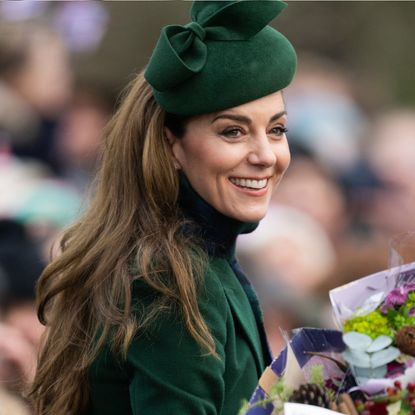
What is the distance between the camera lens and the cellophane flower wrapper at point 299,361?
7.41 ft

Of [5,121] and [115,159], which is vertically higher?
[115,159]

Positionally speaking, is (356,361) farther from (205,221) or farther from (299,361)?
(205,221)

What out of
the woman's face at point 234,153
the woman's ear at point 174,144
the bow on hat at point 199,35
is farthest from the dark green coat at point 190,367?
the bow on hat at point 199,35

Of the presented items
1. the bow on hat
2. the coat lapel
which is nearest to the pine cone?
the coat lapel

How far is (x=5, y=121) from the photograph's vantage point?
5047mm

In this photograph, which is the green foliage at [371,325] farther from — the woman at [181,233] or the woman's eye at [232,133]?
the woman's eye at [232,133]

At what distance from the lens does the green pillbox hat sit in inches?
106

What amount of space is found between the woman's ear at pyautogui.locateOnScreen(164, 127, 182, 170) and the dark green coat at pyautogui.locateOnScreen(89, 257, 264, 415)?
0.28 m

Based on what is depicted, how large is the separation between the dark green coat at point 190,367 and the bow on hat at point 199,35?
51cm

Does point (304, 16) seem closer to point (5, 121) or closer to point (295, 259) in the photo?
point (295, 259)

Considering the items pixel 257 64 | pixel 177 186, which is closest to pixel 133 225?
pixel 177 186

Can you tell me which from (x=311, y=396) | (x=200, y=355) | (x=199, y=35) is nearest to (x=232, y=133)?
(x=199, y=35)

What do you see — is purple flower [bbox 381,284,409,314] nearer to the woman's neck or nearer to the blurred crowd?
the woman's neck

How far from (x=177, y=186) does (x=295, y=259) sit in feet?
8.62
